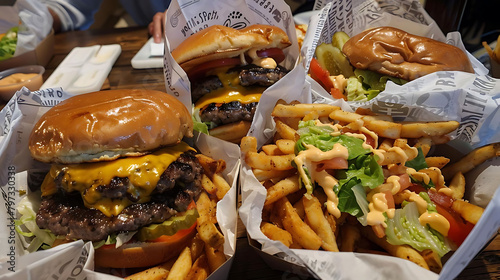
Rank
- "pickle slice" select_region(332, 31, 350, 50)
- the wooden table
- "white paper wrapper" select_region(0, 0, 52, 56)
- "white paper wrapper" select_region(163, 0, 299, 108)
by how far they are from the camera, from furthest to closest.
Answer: "white paper wrapper" select_region(0, 0, 52, 56) → "pickle slice" select_region(332, 31, 350, 50) → "white paper wrapper" select_region(163, 0, 299, 108) → the wooden table

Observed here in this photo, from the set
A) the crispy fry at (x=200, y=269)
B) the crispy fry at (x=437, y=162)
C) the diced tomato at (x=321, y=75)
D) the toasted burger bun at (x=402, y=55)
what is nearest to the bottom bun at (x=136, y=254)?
the crispy fry at (x=200, y=269)

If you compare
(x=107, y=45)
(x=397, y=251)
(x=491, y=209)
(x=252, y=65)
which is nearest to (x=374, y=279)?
(x=397, y=251)

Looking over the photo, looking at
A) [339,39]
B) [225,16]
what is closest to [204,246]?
[225,16]

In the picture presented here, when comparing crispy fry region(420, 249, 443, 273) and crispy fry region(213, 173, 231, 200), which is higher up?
crispy fry region(420, 249, 443, 273)

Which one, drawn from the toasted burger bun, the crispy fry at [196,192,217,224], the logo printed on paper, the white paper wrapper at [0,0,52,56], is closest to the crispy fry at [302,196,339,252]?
the crispy fry at [196,192,217,224]

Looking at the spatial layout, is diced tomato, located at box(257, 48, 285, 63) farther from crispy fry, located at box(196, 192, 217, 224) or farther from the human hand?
the human hand

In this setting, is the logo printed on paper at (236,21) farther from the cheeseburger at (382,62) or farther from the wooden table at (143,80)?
the wooden table at (143,80)

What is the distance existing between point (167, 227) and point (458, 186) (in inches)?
46.7

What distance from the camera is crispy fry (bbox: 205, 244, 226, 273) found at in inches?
51.5

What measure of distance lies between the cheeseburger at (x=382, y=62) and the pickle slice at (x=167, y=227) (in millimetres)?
1155

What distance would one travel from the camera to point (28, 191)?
1581 millimetres

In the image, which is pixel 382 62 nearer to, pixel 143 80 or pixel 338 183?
pixel 338 183

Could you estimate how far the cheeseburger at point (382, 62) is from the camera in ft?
6.23

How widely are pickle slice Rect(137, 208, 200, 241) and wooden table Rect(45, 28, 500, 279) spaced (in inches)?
10.8
